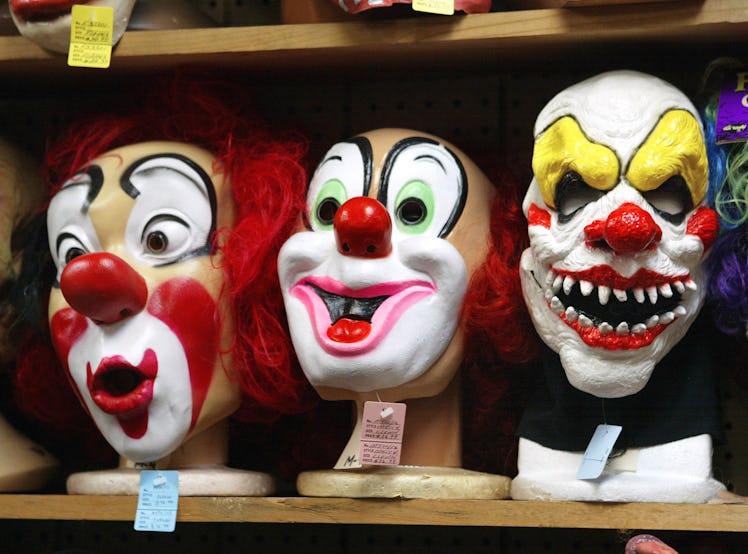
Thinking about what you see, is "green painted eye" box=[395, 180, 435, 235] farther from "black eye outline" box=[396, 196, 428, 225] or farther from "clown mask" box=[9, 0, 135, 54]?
"clown mask" box=[9, 0, 135, 54]

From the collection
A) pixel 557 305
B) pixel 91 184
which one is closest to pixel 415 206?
pixel 557 305

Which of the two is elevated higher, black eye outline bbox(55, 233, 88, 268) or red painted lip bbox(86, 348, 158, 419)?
black eye outline bbox(55, 233, 88, 268)

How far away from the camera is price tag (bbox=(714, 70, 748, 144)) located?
4.58 feet

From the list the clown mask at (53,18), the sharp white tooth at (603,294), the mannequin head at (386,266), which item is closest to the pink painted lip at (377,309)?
the mannequin head at (386,266)

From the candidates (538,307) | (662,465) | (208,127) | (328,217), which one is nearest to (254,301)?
(328,217)

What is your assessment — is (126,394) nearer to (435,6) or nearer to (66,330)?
(66,330)

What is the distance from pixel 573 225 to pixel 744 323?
25 centimetres

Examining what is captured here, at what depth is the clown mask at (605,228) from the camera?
134cm

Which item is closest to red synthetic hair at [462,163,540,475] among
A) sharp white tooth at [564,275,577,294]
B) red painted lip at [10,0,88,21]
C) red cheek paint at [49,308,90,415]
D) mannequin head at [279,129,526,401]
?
mannequin head at [279,129,526,401]

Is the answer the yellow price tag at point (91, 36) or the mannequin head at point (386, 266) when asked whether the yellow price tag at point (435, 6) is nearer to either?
the mannequin head at point (386, 266)

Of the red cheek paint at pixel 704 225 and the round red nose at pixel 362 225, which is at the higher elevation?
the red cheek paint at pixel 704 225

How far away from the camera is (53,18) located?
1.52 m

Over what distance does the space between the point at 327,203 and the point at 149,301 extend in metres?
0.26

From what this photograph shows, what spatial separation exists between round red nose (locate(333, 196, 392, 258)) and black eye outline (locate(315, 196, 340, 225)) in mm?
86
